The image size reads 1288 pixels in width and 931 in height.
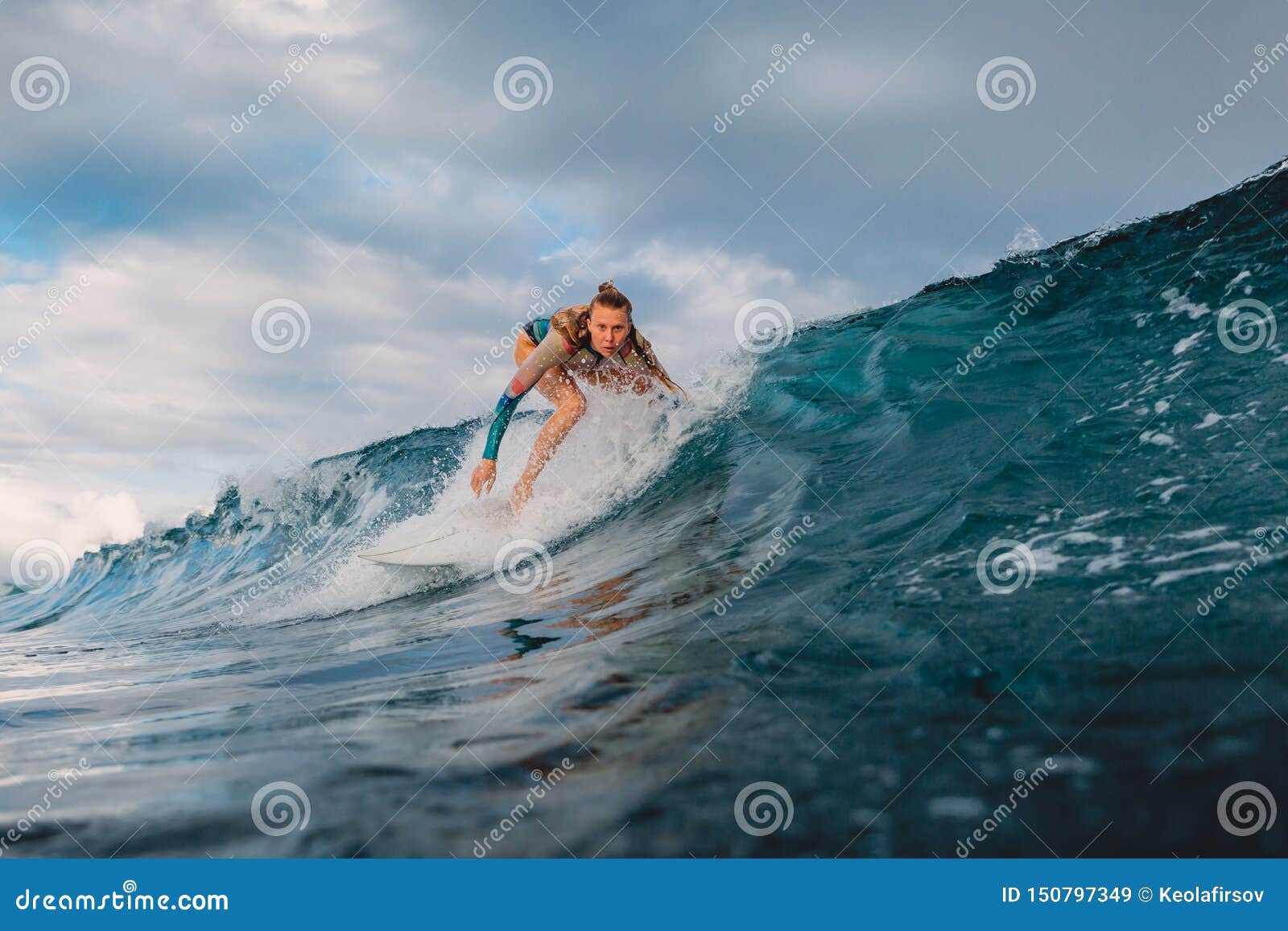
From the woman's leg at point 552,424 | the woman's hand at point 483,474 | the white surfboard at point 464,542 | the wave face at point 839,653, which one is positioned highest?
the woman's leg at point 552,424

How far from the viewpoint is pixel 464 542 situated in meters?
5.89

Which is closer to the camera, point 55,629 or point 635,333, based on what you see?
point 635,333

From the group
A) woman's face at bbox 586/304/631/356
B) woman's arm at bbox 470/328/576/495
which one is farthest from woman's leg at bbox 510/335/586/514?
woman's face at bbox 586/304/631/356

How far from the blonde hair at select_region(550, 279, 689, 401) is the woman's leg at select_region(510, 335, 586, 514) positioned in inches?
16.3

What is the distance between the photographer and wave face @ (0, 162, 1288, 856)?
5.68 feet

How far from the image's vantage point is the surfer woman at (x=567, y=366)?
18.6ft

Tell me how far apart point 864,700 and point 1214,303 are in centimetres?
510

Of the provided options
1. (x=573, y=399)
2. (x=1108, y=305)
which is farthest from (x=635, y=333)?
(x=1108, y=305)

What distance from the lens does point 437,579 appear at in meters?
5.72

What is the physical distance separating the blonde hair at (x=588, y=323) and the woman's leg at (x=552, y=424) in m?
0.41

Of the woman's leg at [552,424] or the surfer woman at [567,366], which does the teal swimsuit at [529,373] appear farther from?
the woman's leg at [552,424]

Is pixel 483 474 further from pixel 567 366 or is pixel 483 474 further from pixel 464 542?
pixel 567 366

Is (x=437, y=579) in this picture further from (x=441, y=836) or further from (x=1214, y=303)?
(x=1214, y=303)

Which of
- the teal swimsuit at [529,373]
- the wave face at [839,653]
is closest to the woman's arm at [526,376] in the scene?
the teal swimsuit at [529,373]
